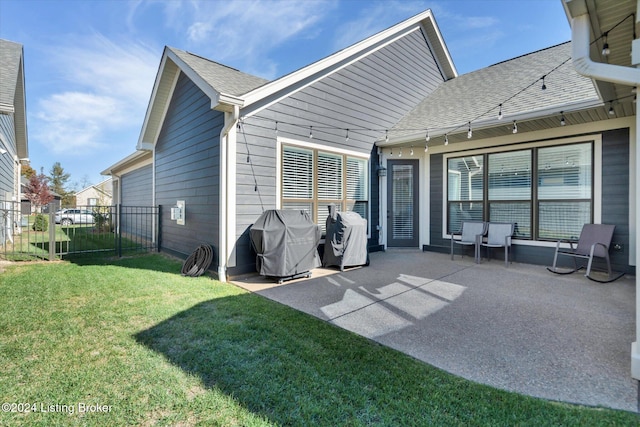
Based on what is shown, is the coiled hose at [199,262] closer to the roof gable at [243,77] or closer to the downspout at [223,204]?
the downspout at [223,204]

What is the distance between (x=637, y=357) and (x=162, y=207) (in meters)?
8.62

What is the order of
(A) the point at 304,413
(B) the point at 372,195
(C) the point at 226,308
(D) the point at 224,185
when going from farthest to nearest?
(B) the point at 372,195 < (D) the point at 224,185 < (C) the point at 226,308 < (A) the point at 304,413

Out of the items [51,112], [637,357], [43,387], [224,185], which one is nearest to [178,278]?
[224,185]

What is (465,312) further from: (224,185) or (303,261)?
(224,185)

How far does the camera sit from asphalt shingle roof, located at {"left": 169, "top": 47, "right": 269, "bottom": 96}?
4.80m

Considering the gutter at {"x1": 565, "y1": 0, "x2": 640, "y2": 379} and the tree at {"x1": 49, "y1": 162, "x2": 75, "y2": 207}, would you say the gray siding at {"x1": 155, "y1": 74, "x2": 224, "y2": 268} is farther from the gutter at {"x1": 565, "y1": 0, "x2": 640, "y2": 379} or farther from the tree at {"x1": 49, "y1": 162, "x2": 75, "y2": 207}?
the tree at {"x1": 49, "y1": 162, "x2": 75, "y2": 207}

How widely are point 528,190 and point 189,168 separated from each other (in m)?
6.92

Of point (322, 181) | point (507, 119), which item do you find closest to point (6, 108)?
point (322, 181)

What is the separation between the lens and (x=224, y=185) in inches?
189

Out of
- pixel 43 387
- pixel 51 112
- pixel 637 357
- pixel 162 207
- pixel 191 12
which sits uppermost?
pixel 51 112

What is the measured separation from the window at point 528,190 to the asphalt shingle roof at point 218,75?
4.96m

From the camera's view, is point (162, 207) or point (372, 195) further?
point (162, 207)

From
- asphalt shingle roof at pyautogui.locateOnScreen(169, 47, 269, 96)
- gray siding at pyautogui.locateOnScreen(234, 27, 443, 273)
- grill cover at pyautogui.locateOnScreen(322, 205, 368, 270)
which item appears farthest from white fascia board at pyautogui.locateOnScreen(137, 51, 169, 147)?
grill cover at pyautogui.locateOnScreen(322, 205, 368, 270)

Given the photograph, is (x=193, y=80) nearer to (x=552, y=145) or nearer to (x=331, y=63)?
(x=331, y=63)
